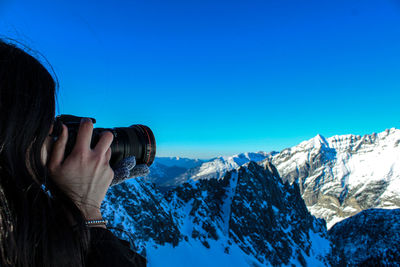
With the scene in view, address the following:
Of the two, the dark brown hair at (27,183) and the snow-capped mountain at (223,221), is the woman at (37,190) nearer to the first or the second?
the dark brown hair at (27,183)

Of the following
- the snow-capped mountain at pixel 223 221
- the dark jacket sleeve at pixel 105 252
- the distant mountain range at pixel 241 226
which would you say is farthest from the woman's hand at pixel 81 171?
the distant mountain range at pixel 241 226

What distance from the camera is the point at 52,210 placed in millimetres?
1110

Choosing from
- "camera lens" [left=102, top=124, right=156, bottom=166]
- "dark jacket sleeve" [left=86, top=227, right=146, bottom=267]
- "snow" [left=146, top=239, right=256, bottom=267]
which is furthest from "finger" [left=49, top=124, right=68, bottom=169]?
"snow" [left=146, top=239, right=256, bottom=267]

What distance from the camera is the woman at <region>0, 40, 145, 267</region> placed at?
3.29 feet

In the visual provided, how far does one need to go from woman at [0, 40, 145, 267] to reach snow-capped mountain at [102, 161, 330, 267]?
27.2 m

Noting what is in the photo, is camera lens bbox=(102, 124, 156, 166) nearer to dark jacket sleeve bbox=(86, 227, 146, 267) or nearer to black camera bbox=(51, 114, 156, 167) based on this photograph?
black camera bbox=(51, 114, 156, 167)

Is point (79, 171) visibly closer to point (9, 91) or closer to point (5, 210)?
point (5, 210)

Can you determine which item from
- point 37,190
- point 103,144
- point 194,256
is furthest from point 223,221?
point 37,190

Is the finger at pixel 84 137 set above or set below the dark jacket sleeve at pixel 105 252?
above

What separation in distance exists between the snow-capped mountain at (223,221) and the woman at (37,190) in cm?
2725

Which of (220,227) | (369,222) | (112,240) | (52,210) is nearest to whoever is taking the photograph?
(52,210)

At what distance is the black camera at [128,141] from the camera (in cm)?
168

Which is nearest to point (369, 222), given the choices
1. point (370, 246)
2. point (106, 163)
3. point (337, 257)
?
point (370, 246)

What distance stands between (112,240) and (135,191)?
1478 inches
